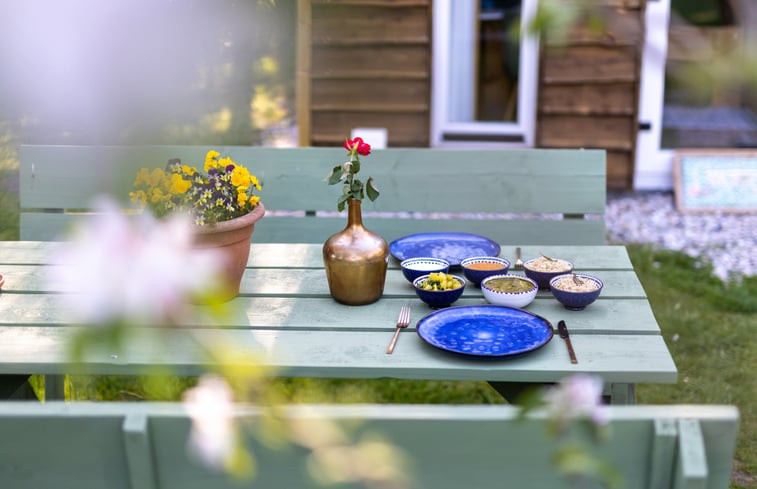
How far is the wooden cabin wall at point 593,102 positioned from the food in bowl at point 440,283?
11.7 ft

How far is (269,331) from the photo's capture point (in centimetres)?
179

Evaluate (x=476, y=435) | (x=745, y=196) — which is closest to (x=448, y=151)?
(x=476, y=435)

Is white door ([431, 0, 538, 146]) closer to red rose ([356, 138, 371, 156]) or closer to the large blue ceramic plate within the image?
the large blue ceramic plate

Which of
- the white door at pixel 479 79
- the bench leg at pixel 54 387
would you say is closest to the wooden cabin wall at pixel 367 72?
the white door at pixel 479 79

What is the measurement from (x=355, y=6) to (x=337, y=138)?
0.86m

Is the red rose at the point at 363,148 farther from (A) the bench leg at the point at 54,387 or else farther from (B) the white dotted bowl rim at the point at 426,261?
(A) the bench leg at the point at 54,387

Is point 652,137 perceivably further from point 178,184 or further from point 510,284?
point 178,184

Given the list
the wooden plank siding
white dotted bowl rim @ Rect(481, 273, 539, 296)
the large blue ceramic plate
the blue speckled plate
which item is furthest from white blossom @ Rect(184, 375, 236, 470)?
the wooden plank siding

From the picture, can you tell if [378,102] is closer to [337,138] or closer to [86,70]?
[337,138]

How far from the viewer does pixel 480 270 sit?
204 cm

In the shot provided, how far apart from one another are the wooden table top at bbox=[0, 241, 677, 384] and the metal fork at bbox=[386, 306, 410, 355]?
12 millimetres

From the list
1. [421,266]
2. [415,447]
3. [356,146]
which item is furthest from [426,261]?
[415,447]

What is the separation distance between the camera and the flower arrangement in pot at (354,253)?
6.17 ft

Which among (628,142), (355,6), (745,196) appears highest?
(355,6)
